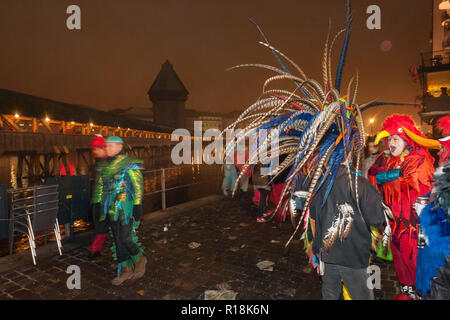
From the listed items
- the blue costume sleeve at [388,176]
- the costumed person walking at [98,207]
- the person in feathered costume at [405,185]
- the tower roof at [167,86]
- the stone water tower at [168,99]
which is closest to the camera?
the person in feathered costume at [405,185]

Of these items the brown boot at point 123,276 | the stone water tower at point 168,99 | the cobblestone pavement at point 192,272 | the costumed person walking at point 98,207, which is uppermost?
the stone water tower at point 168,99

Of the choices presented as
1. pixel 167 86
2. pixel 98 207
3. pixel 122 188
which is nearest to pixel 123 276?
pixel 98 207

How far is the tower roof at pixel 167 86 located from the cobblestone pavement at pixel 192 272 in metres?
98.0

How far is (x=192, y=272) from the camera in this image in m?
3.99

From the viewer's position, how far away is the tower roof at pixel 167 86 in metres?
99.2

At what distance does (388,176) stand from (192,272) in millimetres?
3040

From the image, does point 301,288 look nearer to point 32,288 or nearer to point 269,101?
point 269,101

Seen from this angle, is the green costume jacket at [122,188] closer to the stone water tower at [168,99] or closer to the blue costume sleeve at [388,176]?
the blue costume sleeve at [388,176]

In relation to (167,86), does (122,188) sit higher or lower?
lower

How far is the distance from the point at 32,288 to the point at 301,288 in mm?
3569

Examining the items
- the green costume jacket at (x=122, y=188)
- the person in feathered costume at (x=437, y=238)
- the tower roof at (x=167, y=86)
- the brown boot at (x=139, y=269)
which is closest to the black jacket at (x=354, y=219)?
the person in feathered costume at (x=437, y=238)

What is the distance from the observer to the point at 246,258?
4484mm

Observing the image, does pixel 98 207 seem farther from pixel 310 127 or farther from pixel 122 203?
pixel 310 127
